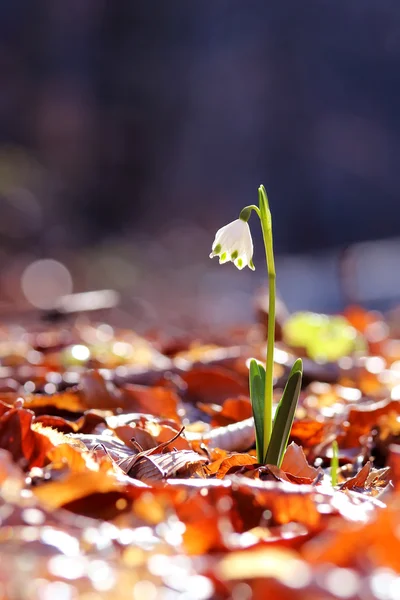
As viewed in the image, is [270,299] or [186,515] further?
[270,299]

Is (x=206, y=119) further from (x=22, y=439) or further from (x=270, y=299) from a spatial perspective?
(x=22, y=439)

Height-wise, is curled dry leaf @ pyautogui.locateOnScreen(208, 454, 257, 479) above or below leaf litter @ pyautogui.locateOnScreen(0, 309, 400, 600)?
below

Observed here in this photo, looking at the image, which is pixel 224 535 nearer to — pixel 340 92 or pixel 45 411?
pixel 45 411

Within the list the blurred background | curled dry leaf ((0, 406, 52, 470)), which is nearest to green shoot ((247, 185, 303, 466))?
curled dry leaf ((0, 406, 52, 470))

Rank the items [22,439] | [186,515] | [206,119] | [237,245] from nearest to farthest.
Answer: [186,515], [22,439], [237,245], [206,119]

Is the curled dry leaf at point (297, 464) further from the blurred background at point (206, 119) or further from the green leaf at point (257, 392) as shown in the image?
the blurred background at point (206, 119)

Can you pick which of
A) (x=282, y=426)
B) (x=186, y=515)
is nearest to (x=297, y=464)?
(x=282, y=426)

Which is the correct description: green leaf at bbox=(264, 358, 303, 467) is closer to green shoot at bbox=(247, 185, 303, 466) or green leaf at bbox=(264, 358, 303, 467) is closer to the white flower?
green shoot at bbox=(247, 185, 303, 466)

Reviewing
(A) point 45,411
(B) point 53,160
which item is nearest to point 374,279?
(B) point 53,160
